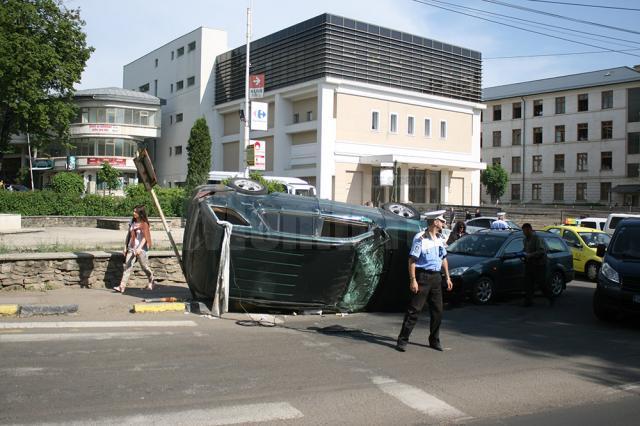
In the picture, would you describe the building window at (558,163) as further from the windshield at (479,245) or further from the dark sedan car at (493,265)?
the windshield at (479,245)

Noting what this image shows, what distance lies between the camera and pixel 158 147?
64.3 metres

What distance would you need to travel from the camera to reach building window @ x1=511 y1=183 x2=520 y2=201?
240 feet

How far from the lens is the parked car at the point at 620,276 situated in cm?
967

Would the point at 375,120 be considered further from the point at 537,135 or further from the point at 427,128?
the point at 537,135

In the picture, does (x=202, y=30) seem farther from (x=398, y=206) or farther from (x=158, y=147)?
(x=398, y=206)

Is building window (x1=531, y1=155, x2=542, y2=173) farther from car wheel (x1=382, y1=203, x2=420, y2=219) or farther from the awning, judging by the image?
car wheel (x1=382, y1=203, x2=420, y2=219)

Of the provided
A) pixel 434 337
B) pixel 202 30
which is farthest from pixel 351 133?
pixel 434 337

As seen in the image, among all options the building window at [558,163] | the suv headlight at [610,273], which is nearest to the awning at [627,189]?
the building window at [558,163]

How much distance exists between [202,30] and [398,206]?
48.4 meters

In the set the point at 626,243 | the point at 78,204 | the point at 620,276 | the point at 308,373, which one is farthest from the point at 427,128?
the point at 308,373

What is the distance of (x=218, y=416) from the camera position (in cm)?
513

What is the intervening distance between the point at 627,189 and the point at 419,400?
64.8 m

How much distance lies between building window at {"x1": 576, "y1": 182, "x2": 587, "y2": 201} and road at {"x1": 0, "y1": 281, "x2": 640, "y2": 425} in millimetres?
Result: 62235

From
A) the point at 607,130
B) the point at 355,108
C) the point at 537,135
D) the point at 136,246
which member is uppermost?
the point at 537,135
